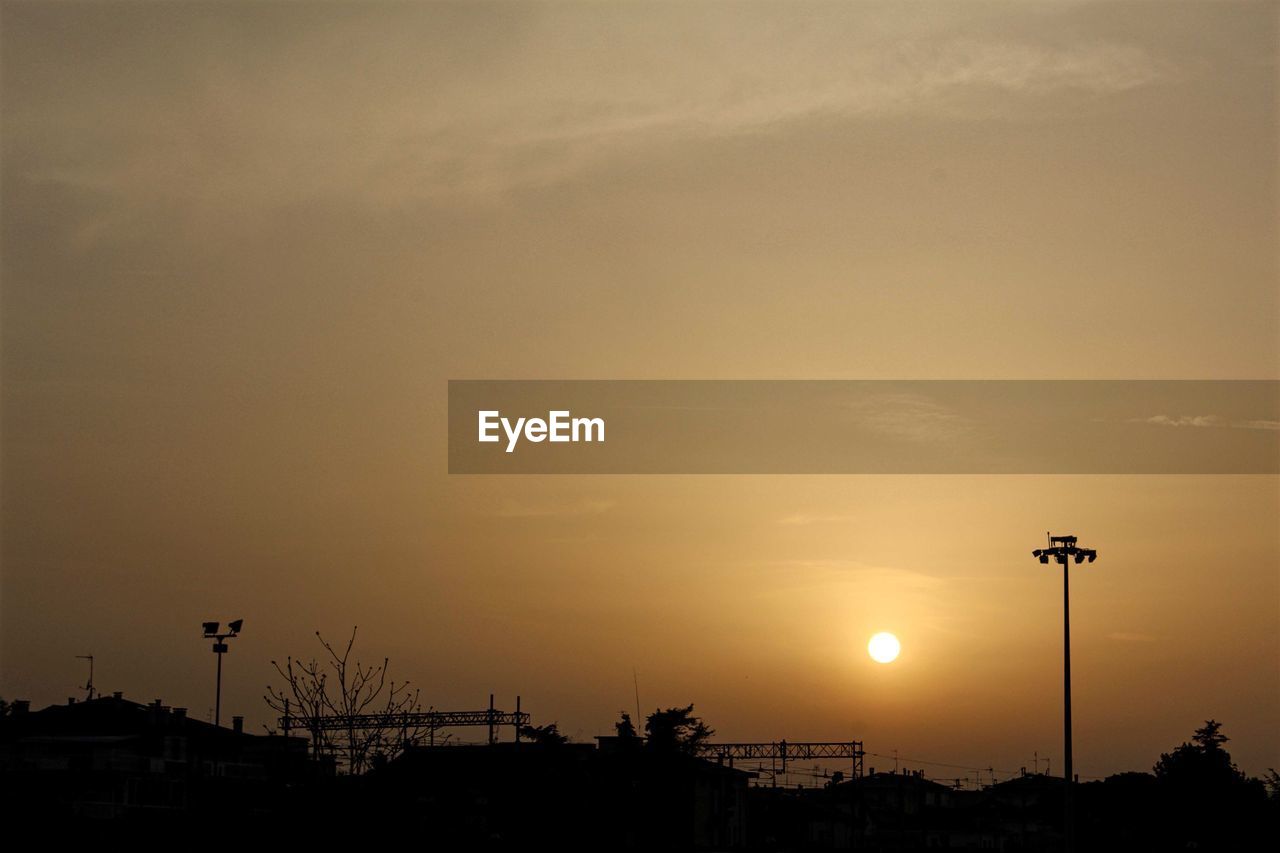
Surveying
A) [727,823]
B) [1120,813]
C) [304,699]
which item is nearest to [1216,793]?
[1120,813]

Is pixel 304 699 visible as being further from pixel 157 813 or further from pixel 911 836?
pixel 911 836

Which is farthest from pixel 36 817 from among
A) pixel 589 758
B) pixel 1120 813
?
pixel 1120 813

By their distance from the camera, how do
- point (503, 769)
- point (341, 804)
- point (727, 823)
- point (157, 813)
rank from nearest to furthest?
point (341, 804), point (157, 813), point (503, 769), point (727, 823)

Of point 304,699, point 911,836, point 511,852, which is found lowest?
point 911,836

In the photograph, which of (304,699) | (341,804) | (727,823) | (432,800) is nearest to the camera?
(304,699)

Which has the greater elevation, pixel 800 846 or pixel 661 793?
pixel 661 793

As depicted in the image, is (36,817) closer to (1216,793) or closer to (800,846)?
(1216,793)

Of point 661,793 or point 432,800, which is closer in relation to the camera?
point 432,800

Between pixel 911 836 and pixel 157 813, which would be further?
pixel 911 836

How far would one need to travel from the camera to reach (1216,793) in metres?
89.2

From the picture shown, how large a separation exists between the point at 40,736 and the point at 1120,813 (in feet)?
226

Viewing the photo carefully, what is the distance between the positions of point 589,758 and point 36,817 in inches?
1595

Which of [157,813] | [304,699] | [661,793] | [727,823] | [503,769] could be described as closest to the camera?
[304,699]

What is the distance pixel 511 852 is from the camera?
2078 inches
